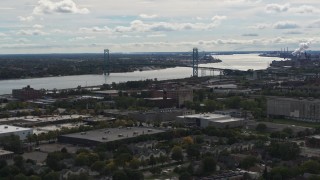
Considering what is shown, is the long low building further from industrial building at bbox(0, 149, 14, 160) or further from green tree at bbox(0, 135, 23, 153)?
industrial building at bbox(0, 149, 14, 160)

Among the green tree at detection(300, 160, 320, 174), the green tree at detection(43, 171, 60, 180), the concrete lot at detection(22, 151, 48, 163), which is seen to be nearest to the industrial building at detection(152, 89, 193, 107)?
the concrete lot at detection(22, 151, 48, 163)

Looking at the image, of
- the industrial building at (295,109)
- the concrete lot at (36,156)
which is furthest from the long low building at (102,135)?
the industrial building at (295,109)

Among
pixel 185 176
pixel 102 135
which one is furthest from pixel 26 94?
pixel 185 176

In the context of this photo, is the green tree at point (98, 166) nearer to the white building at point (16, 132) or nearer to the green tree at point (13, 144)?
the green tree at point (13, 144)

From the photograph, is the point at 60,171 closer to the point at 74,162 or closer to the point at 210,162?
the point at 74,162

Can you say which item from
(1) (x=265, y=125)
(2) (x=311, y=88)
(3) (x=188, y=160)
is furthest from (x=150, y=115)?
(2) (x=311, y=88)

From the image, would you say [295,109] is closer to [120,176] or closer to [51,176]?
[120,176]
